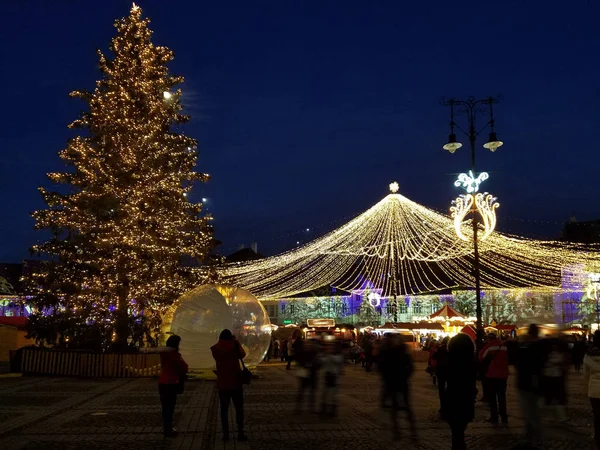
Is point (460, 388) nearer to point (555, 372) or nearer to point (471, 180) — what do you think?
point (555, 372)

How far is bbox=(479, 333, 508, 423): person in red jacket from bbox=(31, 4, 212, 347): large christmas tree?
16.5m

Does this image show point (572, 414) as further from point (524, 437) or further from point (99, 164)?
point (99, 164)

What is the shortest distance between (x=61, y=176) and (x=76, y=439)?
1875 centimetres

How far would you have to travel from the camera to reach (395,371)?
32.9 ft

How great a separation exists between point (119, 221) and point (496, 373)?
17.9 m

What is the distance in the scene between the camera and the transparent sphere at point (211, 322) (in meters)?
19.7

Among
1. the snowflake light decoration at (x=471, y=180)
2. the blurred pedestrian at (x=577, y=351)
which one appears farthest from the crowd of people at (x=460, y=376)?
the blurred pedestrian at (x=577, y=351)

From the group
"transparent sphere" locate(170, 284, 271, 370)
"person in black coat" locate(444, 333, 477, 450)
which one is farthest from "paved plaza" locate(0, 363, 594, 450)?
"transparent sphere" locate(170, 284, 271, 370)

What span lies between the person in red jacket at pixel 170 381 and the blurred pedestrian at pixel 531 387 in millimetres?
4702

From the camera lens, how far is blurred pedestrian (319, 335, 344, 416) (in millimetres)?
11961

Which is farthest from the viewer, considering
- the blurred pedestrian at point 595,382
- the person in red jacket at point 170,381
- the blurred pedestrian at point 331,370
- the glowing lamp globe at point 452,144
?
the glowing lamp globe at point 452,144

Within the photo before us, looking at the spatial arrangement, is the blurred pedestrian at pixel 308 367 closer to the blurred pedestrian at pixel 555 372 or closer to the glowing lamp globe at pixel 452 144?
the blurred pedestrian at pixel 555 372

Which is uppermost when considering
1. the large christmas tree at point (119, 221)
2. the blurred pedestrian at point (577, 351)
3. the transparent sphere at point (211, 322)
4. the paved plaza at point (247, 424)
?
the large christmas tree at point (119, 221)

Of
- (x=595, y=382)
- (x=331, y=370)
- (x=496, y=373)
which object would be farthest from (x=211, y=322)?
(x=595, y=382)
